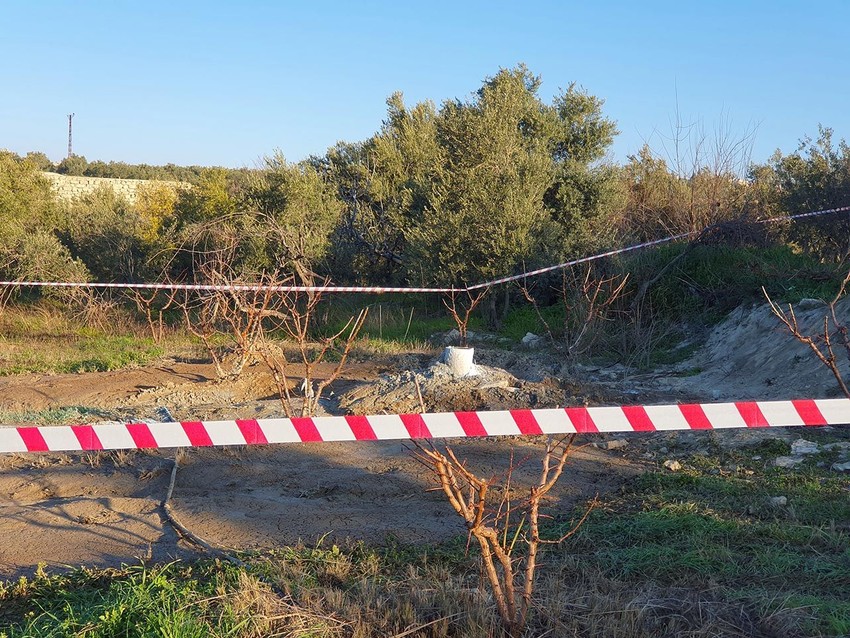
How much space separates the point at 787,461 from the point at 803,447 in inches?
19.8

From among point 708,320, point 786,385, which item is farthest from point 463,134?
point 786,385

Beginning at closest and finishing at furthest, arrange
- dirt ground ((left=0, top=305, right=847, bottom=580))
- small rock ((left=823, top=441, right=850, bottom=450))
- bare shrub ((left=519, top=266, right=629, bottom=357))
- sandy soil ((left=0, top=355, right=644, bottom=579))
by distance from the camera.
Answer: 1. sandy soil ((left=0, top=355, right=644, bottom=579))
2. dirt ground ((left=0, top=305, right=847, bottom=580))
3. small rock ((left=823, top=441, right=850, bottom=450))
4. bare shrub ((left=519, top=266, right=629, bottom=357))

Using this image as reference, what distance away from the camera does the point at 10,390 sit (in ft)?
38.6

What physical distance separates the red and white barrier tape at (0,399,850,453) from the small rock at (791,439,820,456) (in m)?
3.62

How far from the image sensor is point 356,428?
4125mm

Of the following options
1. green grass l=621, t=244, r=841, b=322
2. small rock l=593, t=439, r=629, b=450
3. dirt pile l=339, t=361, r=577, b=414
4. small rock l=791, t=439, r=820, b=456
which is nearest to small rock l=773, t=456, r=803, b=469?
small rock l=791, t=439, r=820, b=456

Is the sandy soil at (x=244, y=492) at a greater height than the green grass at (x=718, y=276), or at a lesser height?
lesser

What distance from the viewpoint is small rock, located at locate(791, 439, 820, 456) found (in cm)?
754

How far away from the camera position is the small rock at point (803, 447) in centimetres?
754

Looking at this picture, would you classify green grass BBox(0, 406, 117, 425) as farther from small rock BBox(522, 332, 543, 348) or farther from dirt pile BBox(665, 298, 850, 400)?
small rock BBox(522, 332, 543, 348)

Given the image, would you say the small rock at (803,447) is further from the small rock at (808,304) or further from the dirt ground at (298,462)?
the small rock at (808,304)

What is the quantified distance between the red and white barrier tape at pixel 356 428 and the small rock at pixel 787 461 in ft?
10.5

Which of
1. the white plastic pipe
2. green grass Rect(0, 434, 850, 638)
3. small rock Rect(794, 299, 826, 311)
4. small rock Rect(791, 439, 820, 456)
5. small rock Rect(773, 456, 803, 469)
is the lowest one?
small rock Rect(773, 456, 803, 469)

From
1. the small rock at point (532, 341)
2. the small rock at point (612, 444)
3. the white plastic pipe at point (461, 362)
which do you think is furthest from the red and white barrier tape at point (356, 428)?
the small rock at point (532, 341)
